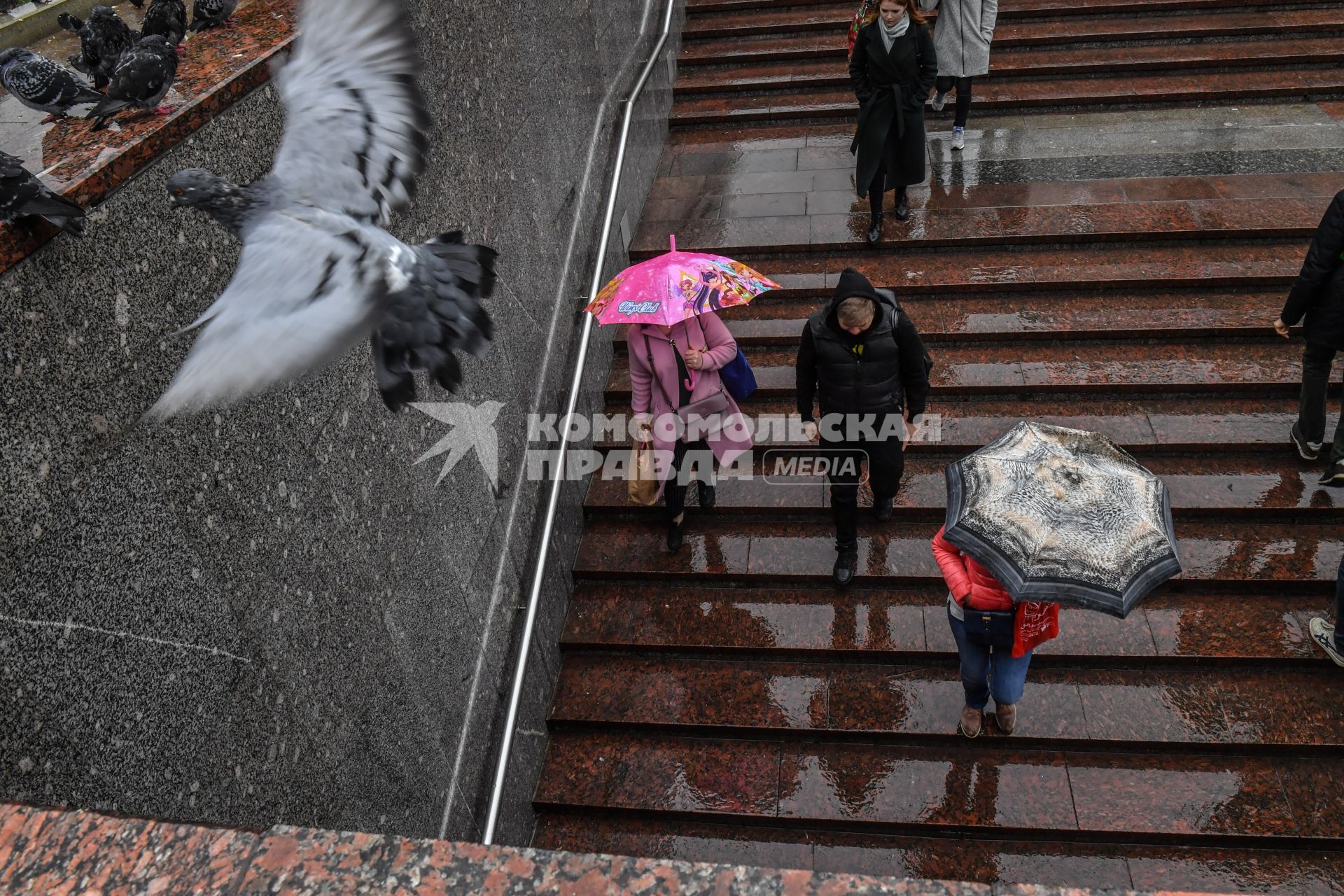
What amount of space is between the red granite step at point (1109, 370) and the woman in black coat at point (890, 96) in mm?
1479

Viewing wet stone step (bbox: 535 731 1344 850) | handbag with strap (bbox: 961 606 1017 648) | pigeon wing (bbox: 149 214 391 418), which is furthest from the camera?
wet stone step (bbox: 535 731 1344 850)

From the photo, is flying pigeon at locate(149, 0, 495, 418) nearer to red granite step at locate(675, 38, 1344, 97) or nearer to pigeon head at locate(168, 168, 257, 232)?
pigeon head at locate(168, 168, 257, 232)

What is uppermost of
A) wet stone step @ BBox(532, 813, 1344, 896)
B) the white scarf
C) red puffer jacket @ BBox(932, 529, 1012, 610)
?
the white scarf

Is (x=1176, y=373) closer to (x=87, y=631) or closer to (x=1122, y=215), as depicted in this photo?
(x=1122, y=215)

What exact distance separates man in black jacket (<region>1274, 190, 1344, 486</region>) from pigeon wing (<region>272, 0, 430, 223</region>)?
15.1 feet

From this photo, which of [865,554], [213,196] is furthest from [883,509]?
[213,196]

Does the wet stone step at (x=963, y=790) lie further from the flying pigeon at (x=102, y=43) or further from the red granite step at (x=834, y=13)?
the red granite step at (x=834, y=13)

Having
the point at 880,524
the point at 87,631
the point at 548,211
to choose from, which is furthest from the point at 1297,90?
the point at 87,631

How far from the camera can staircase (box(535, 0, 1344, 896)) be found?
14.7 feet

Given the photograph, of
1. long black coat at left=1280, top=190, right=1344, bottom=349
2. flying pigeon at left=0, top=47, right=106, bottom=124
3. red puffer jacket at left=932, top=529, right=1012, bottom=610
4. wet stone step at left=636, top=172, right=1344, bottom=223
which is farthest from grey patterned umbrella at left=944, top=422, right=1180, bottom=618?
wet stone step at left=636, top=172, right=1344, bottom=223

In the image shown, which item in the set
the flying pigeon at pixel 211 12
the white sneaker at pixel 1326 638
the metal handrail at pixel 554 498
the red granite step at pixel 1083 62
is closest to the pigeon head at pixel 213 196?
the flying pigeon at pixel 211 12

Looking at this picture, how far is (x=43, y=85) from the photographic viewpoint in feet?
8.61

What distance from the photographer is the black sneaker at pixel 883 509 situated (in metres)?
5.54

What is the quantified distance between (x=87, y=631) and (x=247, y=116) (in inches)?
67.0
